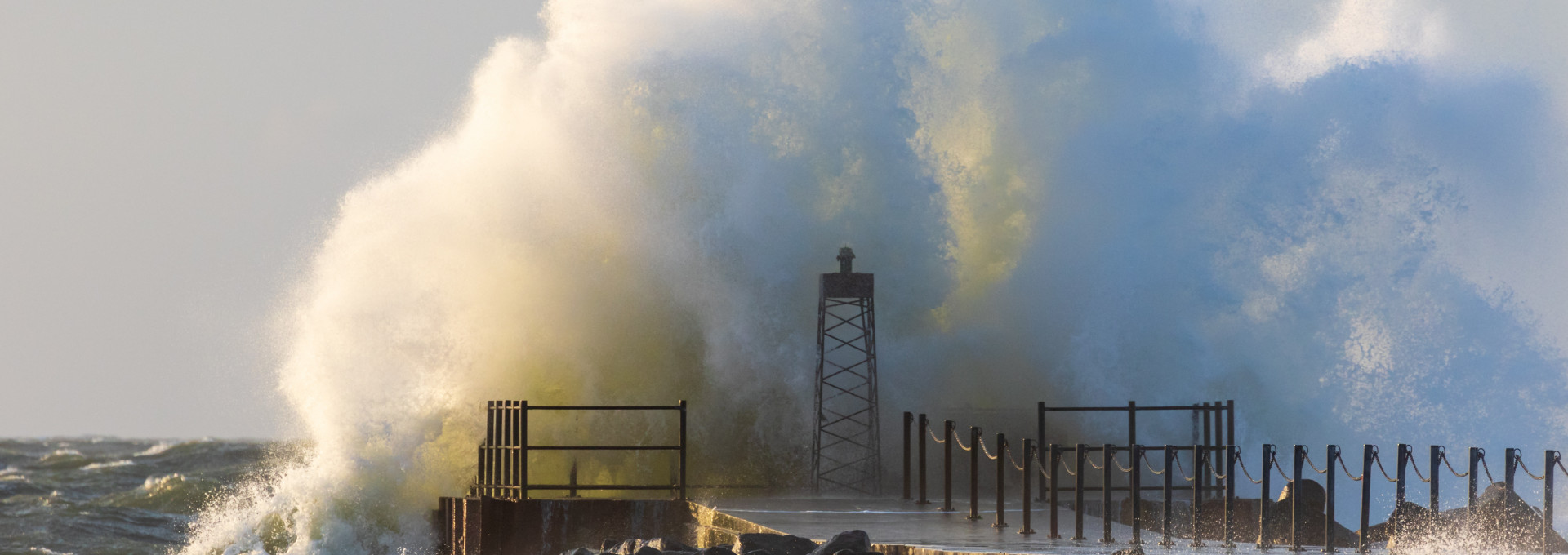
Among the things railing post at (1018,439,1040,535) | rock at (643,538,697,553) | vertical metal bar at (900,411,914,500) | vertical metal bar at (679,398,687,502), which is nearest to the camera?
railing post at (1018,439,1040,535)

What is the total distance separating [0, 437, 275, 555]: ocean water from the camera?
29.5 metres

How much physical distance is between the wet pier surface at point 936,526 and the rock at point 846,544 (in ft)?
1.22

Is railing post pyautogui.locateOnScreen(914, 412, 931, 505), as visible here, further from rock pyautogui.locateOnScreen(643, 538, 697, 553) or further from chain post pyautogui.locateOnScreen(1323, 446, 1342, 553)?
chain post pyautogui.locateOnScreen(1323, 446, 1342, 553)

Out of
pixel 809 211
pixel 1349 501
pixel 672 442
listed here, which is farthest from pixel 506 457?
pixel 1349 501

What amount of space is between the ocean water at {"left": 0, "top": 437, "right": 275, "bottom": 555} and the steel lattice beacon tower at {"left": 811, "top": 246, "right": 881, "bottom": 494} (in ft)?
32.4

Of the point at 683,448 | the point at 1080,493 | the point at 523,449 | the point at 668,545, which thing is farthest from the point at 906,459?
the point at 1080,493

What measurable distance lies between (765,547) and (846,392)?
8.02 m

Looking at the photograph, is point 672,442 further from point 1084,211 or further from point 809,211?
point 1084,211

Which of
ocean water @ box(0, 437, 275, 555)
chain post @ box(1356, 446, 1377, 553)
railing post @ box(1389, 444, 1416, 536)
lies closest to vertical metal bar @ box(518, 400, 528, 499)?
chain post @ box(1356, 446, 1377, 553)

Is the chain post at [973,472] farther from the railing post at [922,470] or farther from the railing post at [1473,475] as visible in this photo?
the railing post at [1473,475]

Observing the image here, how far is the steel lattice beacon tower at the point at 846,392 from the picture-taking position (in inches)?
746

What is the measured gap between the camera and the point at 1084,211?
2353 centimetres

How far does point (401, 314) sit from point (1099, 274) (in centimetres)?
960

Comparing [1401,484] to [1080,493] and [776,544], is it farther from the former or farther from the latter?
[776,544]
